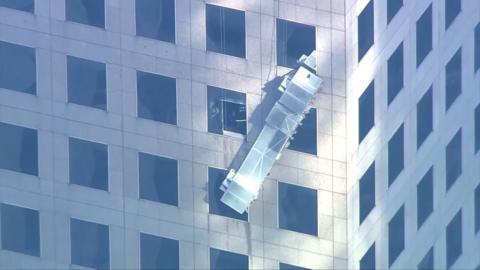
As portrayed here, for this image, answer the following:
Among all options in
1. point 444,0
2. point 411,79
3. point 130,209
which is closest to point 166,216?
point 130,209

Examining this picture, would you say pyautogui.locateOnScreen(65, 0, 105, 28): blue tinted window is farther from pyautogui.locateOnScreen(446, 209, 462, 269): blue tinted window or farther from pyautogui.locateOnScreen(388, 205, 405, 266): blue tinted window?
pyautogui.locateOnScreen(446, 209, 462, 269): blue tinted window

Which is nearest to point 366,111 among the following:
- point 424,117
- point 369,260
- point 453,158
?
point 424,117

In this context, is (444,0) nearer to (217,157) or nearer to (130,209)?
(217,157)

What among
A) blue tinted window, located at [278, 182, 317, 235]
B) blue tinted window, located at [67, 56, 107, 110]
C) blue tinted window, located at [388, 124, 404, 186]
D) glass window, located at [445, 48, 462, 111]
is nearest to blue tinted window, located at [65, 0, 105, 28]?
blue tinted window, located at [67, 56, 107, 110]

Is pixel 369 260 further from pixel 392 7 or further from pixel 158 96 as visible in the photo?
pixel 158 96

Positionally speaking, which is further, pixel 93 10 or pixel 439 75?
pixel 439 75

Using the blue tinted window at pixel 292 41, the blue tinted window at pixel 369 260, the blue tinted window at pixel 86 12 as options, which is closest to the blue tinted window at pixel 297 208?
the blue tinted window at pixel 369 260
